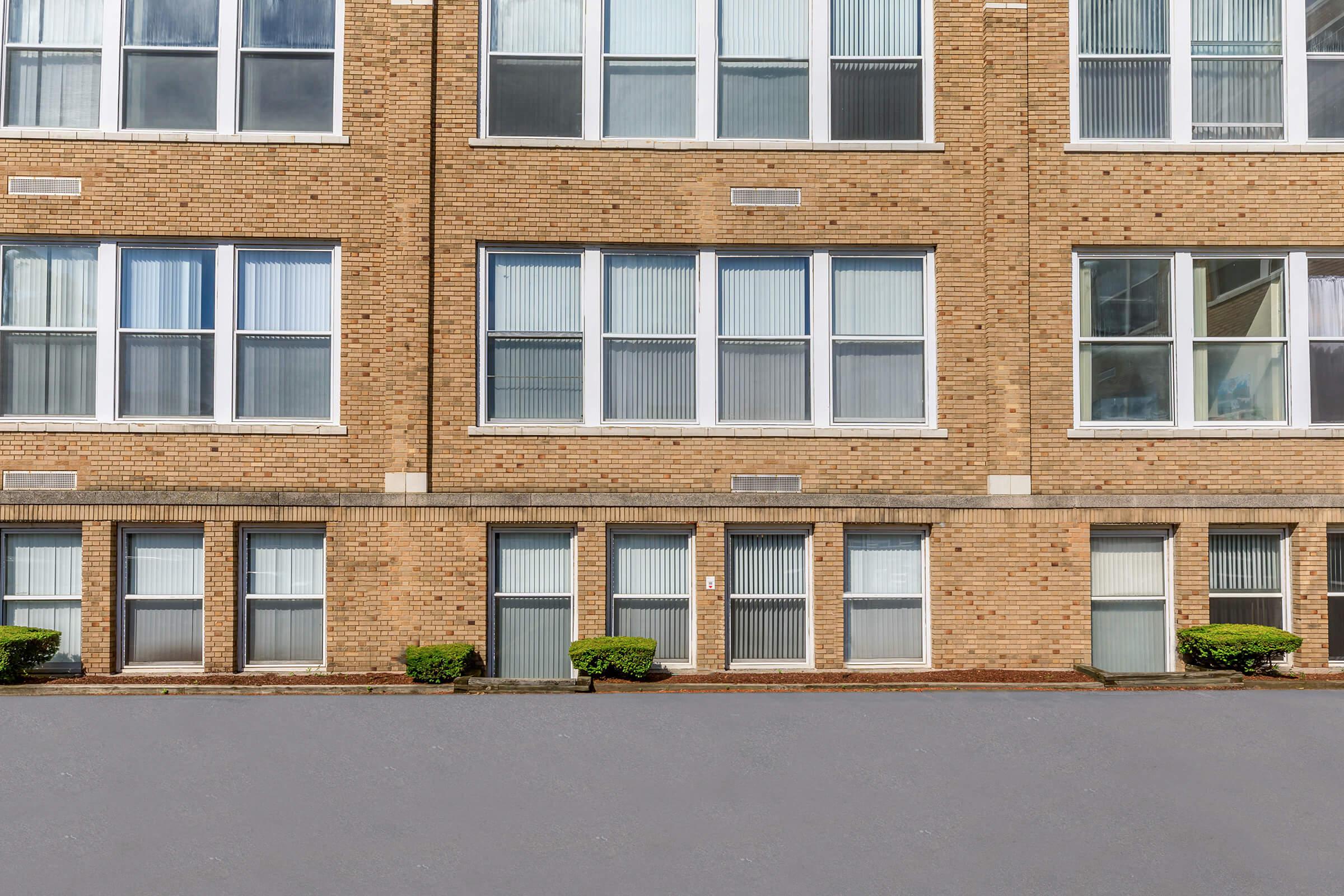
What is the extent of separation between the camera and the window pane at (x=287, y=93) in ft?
42.7

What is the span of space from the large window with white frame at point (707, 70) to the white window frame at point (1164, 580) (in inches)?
231

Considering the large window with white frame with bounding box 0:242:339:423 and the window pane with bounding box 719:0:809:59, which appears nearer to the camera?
the large window with white frame with bounding box 0:242:339:423

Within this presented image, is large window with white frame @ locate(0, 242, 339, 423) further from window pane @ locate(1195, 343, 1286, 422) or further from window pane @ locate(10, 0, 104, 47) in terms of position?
window pane @ locate(1195, 343, 1286, 422)

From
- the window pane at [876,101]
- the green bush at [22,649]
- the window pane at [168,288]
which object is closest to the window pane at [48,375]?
the window pane at [168,288]

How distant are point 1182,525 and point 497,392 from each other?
30.0 ft

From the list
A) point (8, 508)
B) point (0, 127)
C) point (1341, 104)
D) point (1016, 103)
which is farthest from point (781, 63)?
point (8, 508)

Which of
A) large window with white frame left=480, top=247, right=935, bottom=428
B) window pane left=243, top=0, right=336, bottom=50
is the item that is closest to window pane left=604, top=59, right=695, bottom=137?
large window with white frame left=480, top=247, right=935, bottom=428

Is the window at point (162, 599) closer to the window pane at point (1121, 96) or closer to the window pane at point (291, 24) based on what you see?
the window pane at point (291, 24)

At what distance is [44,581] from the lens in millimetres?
12656

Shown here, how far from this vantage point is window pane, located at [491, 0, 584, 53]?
13289 mm

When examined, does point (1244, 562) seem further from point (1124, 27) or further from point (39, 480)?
point (39, 480)

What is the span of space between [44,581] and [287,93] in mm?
7074

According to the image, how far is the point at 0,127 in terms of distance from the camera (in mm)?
12688

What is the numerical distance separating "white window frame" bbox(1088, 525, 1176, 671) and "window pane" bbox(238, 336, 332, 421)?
10.3 meters
